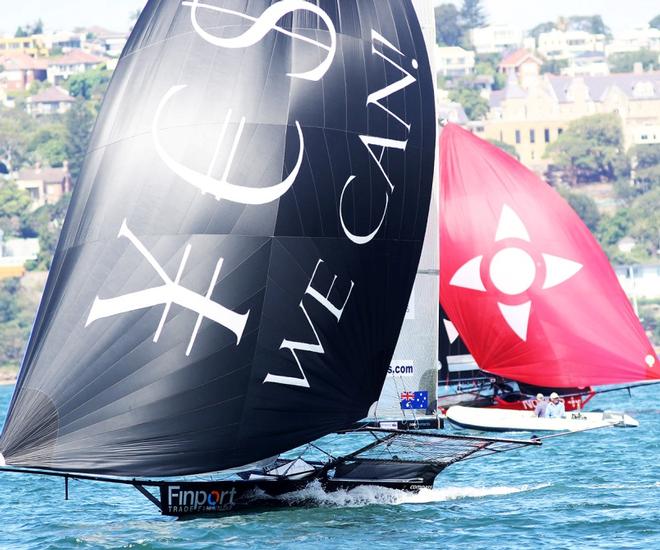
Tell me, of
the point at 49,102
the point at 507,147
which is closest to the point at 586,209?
the point at 507,147

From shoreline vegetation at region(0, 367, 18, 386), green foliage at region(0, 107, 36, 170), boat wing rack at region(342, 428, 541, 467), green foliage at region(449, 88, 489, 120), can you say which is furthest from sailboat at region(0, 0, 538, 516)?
green foliage at region(449, 88, 489, 120)

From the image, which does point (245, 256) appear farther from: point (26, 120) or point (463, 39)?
point (463, 39)

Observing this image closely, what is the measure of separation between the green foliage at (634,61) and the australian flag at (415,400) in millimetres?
148581

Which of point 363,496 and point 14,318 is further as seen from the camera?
point 14,318

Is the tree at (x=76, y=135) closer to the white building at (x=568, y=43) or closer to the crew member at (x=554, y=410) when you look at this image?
the white building at (x=568, y=43)

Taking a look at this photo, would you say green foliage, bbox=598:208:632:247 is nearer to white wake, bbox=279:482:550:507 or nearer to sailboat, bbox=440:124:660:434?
sailboat, bbox=440:124:660:434

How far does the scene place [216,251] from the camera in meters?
15.2

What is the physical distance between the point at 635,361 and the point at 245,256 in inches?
434

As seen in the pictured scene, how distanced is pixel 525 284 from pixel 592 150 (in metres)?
93.7

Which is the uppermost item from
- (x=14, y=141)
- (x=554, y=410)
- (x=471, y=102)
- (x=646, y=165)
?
(x=471, y=102)

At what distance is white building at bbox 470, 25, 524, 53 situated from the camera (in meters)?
188

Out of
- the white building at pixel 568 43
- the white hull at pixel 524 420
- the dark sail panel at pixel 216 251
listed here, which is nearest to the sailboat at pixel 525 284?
the white hull at pixel 524 420

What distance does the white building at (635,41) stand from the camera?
181000 millimetres

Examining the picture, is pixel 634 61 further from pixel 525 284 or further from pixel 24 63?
pixel 525 284
